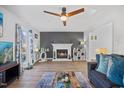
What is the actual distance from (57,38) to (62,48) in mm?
767

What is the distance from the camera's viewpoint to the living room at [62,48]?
3.86 meters

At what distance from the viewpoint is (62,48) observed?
37.1 ft

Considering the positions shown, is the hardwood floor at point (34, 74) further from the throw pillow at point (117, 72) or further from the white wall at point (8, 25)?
the throw pillow at point (117, 72)

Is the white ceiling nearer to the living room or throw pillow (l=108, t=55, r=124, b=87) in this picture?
the living room

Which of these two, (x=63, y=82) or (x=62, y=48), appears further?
(x=62, y=48)

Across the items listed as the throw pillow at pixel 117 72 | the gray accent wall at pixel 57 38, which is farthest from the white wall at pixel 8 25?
the gray accent wall at pixel 57 38

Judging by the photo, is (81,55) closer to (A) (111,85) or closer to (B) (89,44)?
(B) (89,44)

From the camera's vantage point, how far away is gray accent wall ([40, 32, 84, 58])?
11227 millimetres

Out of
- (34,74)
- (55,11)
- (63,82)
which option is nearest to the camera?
(63,82)

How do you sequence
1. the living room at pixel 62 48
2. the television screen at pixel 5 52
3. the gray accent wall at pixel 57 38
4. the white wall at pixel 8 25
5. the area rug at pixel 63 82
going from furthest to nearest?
the gray accent wall at pixel 57 38, the white wall at pixel 8 25, the television screen at pixel 5 52, the area rug at pixel 63 82, the living room at pixel 62 48

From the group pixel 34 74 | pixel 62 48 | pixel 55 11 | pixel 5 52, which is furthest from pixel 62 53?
pixel 5 52

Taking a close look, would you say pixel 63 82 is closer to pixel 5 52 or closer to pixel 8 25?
pixel 5 52
